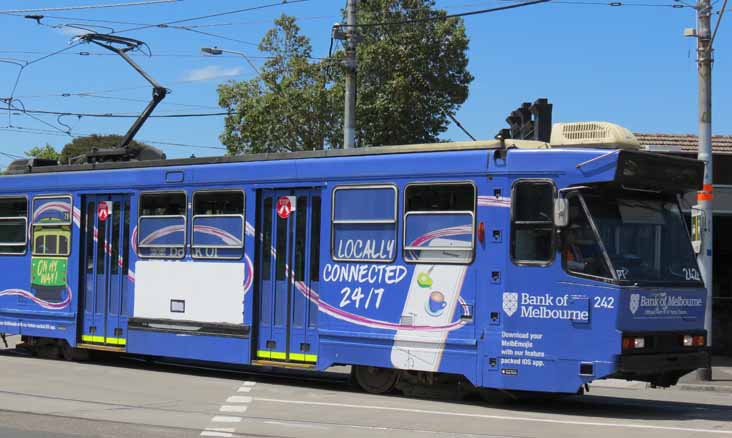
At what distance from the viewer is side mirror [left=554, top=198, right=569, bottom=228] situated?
38.0 feet

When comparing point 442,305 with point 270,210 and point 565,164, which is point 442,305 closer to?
point 565,164

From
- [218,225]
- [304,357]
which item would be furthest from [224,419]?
[218,225]

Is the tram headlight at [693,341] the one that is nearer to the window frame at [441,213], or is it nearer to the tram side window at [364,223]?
the window frame at [441,213]

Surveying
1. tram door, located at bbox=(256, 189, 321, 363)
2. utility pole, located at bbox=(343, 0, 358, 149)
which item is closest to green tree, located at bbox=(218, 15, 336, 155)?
utility pole, located at bbox=(343, 0, 358, 149)

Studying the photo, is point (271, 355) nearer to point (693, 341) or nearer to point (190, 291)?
point (190, 291)

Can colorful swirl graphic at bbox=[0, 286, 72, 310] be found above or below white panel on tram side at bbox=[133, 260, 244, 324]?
below

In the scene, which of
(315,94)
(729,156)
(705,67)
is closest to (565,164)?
(705,67)

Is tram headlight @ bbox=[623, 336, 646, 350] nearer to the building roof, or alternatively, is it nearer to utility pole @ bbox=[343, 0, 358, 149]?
utility pole @ bbox=[343, 0, 358, 149]

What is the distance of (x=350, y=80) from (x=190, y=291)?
25.7 feet

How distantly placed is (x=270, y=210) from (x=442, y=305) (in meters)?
3.27

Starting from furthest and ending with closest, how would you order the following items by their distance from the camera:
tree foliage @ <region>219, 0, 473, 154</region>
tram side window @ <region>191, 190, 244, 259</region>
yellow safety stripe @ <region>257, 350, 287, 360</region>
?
tree foliage @ <region>219, 0, 473, 154</region>
tram side window @ <region>191, 190, 244, 259</region>
yellow safety stripe @ <region>257, 350, 287, 360</region>

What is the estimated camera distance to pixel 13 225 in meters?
18.4

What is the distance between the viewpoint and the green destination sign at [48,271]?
1734 centimetres

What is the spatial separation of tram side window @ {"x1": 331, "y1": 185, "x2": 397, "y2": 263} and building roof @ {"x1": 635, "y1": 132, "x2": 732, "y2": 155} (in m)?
10.8
